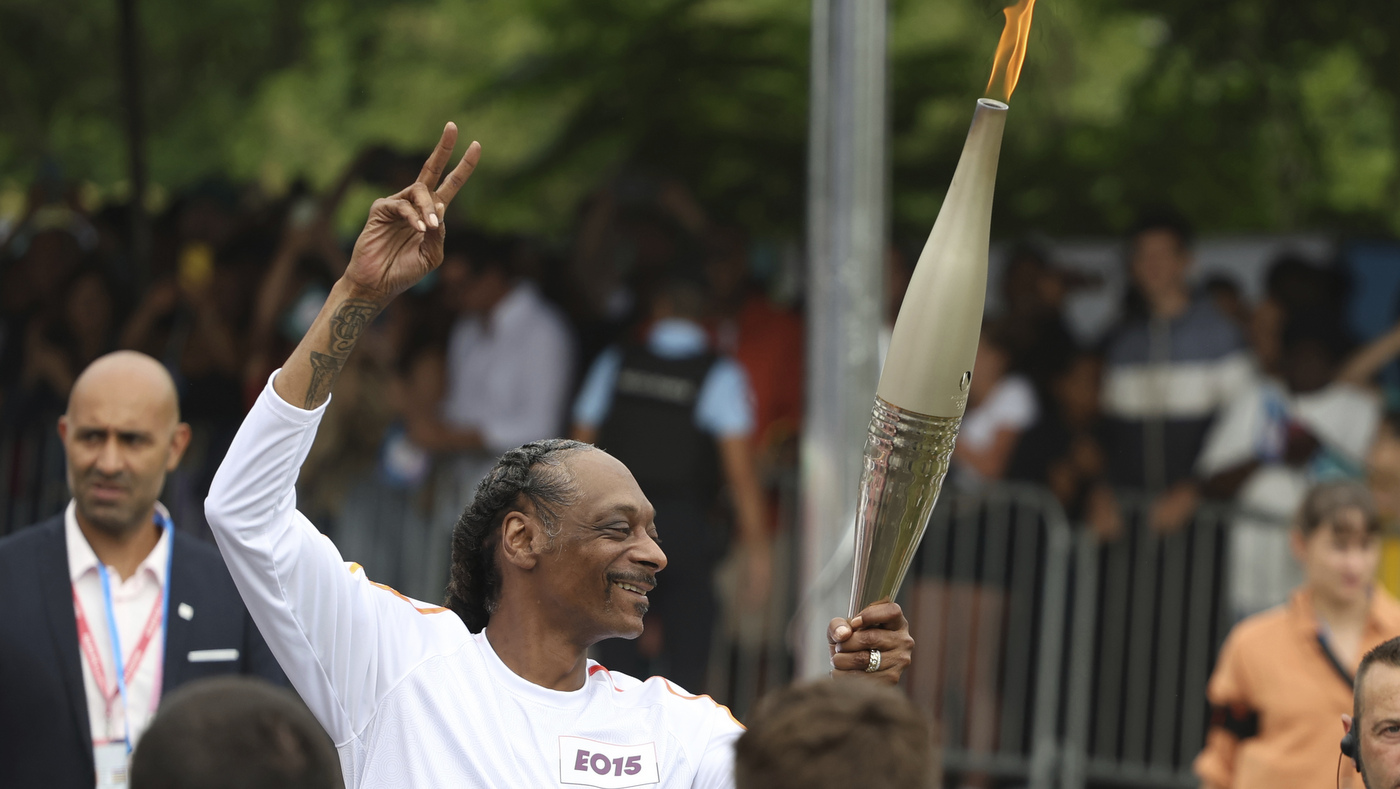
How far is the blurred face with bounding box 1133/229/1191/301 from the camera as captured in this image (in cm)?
770

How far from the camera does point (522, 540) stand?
3219mm

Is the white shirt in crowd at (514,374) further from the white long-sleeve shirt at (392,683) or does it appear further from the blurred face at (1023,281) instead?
the white long-sleeve shirt at (392,683)

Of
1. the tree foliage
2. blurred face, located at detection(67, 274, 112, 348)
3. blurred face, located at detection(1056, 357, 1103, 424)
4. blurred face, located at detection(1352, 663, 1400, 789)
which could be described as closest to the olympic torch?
blurred face, located at detection(1352, 663, 1400, 789)

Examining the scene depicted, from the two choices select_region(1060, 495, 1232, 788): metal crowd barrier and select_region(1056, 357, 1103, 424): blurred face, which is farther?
select_region(1056, 357, 1103, 424): blurred face

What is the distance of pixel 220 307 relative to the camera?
8.95 m

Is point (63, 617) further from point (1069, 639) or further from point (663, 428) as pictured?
point (1069, 639)

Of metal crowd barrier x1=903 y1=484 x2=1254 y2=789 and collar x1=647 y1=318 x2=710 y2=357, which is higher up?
collar x1=647 y1=318 x2=710 y2=357

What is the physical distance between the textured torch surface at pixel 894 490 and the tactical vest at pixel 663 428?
13.9ft

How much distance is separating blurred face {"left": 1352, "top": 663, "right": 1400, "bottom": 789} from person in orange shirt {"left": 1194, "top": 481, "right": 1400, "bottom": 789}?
2181mm

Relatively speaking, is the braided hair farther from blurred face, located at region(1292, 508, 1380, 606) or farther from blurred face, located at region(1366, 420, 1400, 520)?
blurred face, located at region(1366, 420, 1400, 520)

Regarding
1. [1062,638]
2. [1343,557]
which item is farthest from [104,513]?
[1062,638]

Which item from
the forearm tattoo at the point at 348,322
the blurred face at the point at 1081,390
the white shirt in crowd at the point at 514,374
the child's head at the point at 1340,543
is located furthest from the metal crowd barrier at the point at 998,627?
the forearm tattoo at the point at 348,322

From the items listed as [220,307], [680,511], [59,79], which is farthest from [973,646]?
[59,79]

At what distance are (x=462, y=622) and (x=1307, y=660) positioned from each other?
338cm
